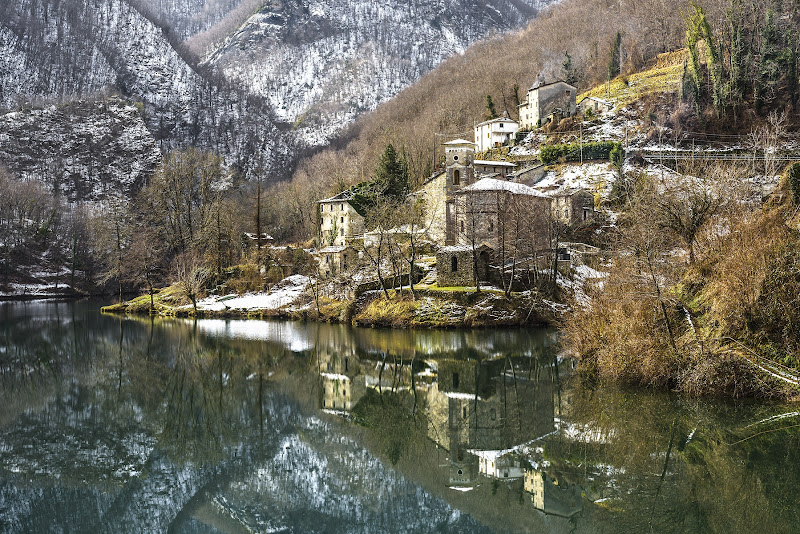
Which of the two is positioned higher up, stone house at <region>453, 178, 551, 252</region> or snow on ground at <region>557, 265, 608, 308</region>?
stone house at <region>453, 178, 551, 252</region>

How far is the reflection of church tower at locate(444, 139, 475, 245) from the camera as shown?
49.4 metres

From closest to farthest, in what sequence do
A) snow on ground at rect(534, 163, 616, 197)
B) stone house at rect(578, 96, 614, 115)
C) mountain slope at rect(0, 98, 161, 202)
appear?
1. snow on ground at rect(534, 163, 616, 197)
2. stone house at rect(578, 96, 614, 115)
3. mountain slope at rect(0, 98, 161, 202)

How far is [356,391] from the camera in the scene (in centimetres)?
1936

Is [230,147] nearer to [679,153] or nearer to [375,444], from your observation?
[679,153]

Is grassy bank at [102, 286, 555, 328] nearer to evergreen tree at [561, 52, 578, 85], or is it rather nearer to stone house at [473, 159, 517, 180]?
stone house at [473, 159, 517, 180]

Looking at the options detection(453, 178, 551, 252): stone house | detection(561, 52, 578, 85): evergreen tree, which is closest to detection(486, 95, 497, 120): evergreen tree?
detection(561, 52, 578, 85): evergreen tree

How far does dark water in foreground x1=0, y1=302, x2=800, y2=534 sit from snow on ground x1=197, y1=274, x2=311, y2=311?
894 inches

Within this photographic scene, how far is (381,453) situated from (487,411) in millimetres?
4150

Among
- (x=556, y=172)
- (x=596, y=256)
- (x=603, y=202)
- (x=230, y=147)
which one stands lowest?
(x=596, y=256)

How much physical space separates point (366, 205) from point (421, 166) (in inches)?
616

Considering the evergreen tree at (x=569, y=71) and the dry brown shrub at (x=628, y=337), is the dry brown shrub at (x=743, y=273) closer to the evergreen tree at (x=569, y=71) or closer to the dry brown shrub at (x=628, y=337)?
the dry brown shrub at (x=628, y=337)

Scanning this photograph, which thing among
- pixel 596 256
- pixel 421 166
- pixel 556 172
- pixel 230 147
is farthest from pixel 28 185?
pixel 596 256

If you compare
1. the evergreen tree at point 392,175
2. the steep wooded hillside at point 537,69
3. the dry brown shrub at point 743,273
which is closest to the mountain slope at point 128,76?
the steep wooded hillside at point 537,69

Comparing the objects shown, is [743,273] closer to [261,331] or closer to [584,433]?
[584,433]
